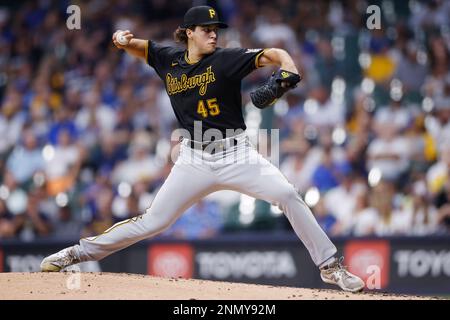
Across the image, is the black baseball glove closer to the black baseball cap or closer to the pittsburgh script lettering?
the pittsburgh script lettering

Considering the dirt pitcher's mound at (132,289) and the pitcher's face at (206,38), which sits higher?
the pitcher's face at (206,38)

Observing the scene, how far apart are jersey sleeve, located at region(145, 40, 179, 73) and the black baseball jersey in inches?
8.2

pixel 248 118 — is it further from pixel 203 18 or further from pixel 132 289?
pixel 132 289

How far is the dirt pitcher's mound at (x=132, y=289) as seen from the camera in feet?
19.4

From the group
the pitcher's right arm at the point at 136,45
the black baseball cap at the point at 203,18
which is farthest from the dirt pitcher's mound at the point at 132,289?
the black baseball cap at the point at 203,18

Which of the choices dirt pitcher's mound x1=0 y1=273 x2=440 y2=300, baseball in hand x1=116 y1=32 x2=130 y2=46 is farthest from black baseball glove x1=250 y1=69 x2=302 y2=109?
baseball in hand x1=116 y1=32 x2=130 y2=46

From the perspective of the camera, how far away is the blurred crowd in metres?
10.5

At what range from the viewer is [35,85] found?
1272 cm

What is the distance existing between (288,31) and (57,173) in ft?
12.6

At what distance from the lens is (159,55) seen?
6801mm

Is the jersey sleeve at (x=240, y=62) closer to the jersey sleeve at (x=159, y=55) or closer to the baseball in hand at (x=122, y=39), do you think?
the jersey sleeve at (x=159, y=55)

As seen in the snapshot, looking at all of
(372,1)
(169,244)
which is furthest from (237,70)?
(372,1)

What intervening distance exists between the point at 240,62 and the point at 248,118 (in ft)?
17.1

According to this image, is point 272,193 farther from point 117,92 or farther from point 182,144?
point 117,92
